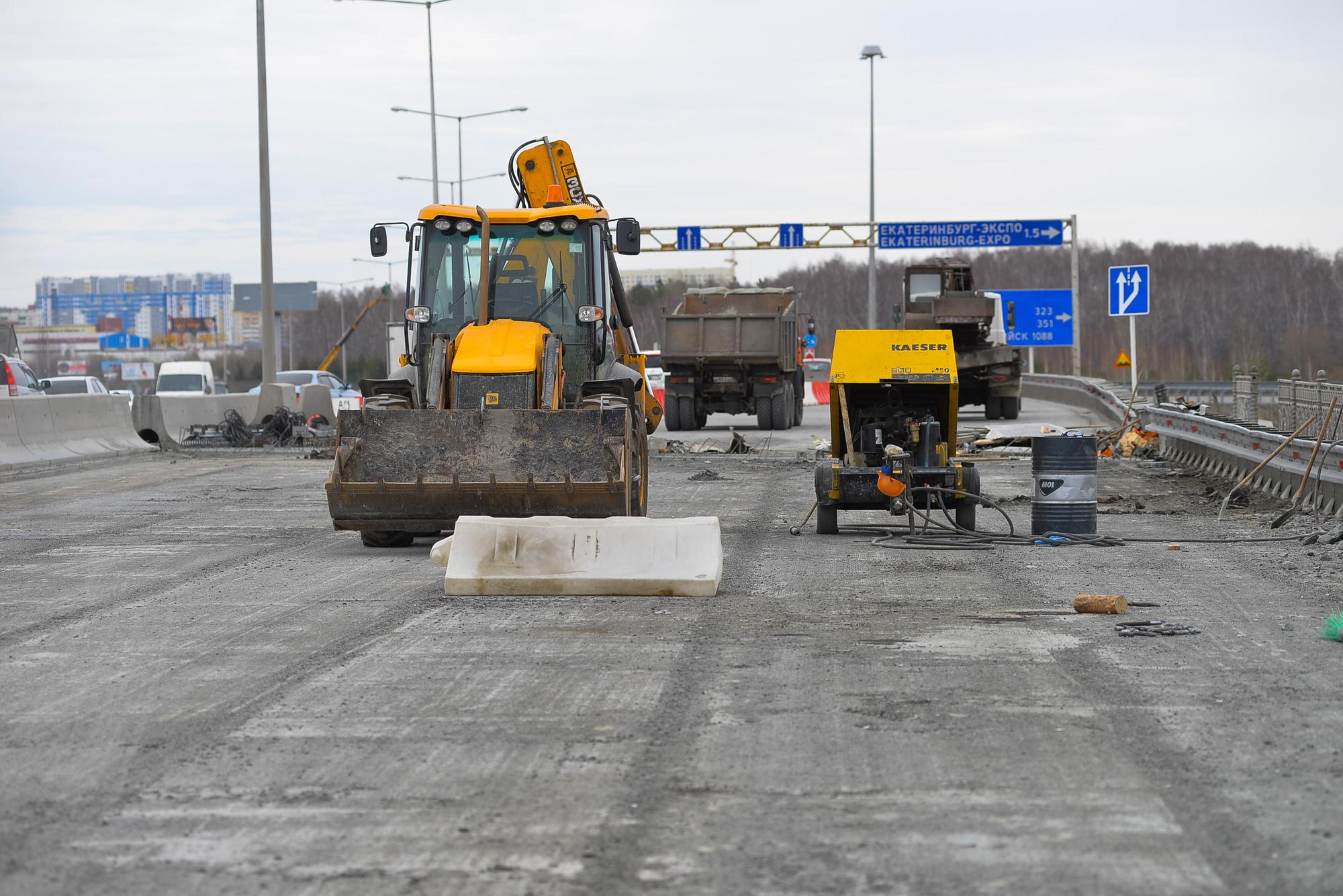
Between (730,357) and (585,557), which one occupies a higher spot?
(730,357)

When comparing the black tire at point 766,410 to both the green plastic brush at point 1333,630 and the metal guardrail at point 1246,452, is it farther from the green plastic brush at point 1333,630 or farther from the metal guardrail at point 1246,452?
the green plastic brush at point 1333,630

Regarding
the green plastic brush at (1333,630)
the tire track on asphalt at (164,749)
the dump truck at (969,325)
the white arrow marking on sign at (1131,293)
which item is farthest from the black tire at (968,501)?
the dump truck at (969,325)

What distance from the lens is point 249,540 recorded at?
525 inches

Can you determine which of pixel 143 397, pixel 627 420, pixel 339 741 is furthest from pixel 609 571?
pixel 143 397

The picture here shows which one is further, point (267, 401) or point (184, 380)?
Result: point (184, 380)

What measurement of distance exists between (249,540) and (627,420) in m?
3.72

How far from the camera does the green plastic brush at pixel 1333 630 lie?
7980 millimetres

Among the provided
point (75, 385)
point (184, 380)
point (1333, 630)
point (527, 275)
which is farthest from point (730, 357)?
point (1333, 630)

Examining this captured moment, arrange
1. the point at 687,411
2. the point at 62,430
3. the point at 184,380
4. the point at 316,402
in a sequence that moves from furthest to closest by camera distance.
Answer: the point at 184,380
the point at 316,402
the point at 687,411
the point at 62,430

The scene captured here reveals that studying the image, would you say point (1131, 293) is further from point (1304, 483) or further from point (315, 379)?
point (315, 379)

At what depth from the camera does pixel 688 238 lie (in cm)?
5034

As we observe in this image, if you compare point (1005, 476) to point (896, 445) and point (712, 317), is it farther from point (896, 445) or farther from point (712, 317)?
point (712, 317)

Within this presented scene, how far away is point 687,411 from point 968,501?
61.7 ft

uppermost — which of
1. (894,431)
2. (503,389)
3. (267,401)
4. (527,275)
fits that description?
(527,275)
